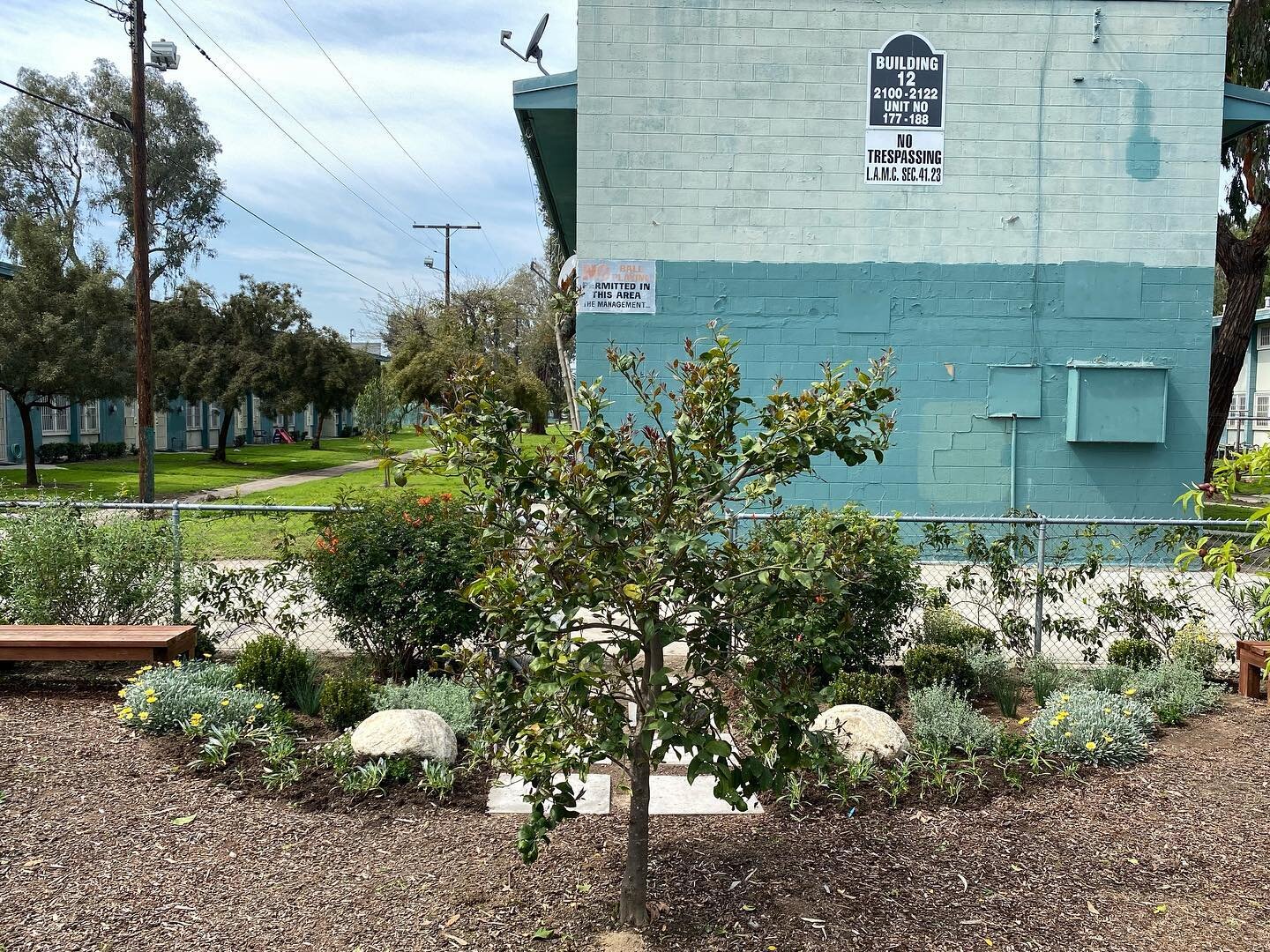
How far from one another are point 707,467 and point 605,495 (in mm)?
363

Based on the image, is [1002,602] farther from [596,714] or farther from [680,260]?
[680,260]

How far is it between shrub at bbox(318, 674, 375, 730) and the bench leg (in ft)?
18.8

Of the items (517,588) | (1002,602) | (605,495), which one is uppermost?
(605,495)

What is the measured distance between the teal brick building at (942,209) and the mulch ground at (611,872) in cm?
717

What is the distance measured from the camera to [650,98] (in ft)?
36.7

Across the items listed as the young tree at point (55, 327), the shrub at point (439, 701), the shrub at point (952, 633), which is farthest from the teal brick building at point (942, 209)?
the young tree at point (55, 327)

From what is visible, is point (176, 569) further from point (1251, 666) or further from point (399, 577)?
point (1251, 666)

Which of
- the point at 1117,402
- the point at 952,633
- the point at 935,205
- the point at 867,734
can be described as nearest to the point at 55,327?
the point at 935,205

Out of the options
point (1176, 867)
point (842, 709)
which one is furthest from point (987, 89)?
point (1176, 867)

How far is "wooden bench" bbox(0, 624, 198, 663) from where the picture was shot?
6.06 m

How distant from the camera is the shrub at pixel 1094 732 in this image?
5082 mm

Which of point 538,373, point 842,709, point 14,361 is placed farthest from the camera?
point 538,373

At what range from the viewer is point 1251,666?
21.1 feet

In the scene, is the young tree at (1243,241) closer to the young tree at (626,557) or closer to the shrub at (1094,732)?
the shrub at (1094,732)
